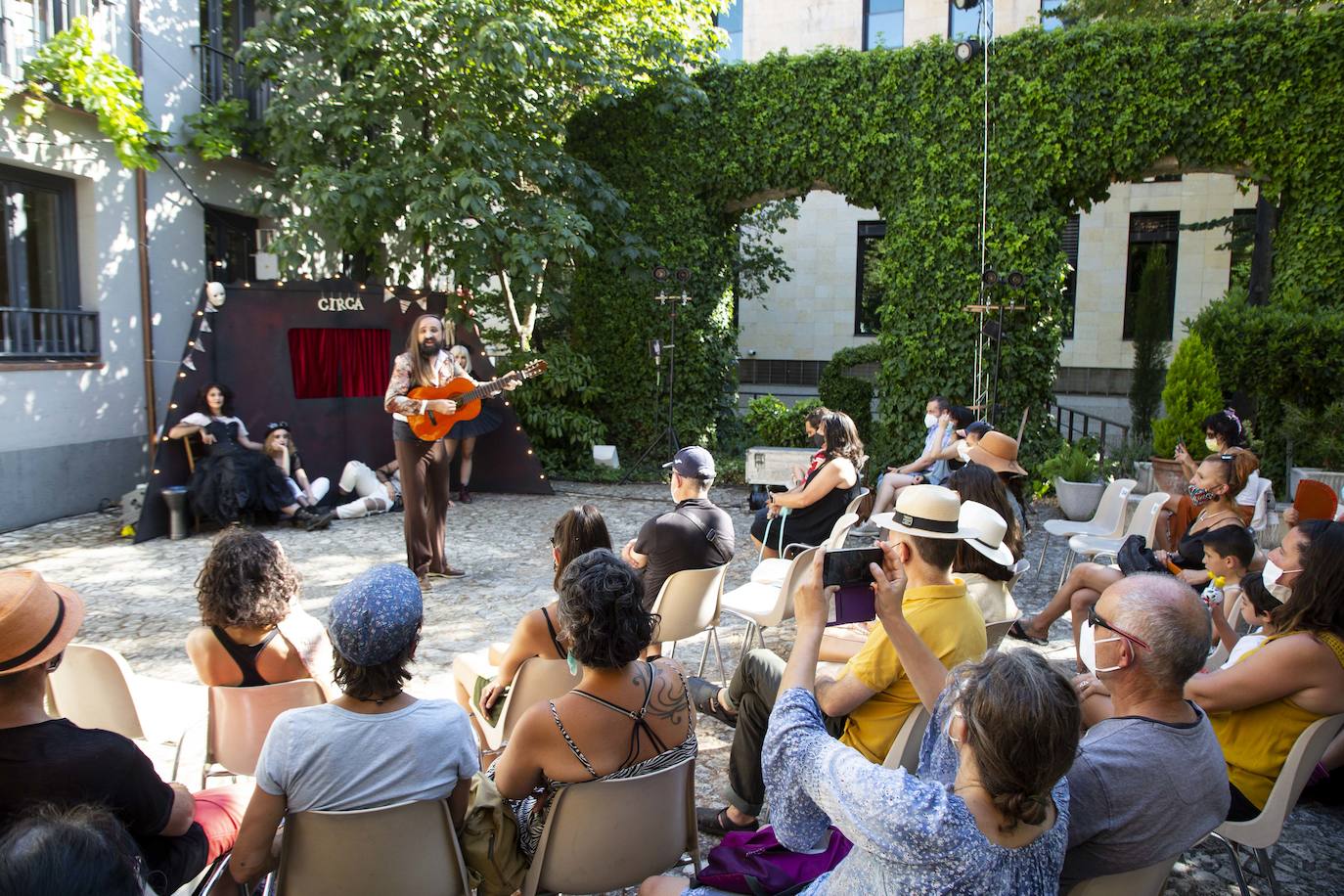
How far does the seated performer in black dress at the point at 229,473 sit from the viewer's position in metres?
7.95

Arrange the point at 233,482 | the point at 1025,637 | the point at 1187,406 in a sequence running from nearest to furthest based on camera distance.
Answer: the point at 1025,637
the point at 233,482
the point at 1187,406

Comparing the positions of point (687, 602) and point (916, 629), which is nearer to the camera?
point (916, 629)

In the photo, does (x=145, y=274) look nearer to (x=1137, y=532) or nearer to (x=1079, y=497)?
(x=1137, y=532)

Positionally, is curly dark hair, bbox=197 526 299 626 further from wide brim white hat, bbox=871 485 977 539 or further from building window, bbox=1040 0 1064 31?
building window, bbox=1040 0 1064 31

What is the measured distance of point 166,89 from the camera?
951cm

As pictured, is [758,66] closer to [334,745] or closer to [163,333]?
[163,333]

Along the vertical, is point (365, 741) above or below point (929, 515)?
below

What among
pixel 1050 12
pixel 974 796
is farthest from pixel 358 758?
pixel 1050 12

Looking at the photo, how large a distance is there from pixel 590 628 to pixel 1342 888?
105 inches

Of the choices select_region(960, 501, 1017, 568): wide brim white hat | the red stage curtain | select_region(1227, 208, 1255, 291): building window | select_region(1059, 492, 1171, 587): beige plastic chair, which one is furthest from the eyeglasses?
select_region(1227, 208, 1255, 291): building window

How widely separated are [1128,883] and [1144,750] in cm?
28

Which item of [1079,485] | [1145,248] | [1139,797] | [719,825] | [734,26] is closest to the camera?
[1139,797]

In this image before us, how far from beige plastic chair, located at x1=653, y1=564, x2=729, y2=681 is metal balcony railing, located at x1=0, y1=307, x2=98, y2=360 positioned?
23.2 feet

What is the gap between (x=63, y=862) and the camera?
1.27 meters
